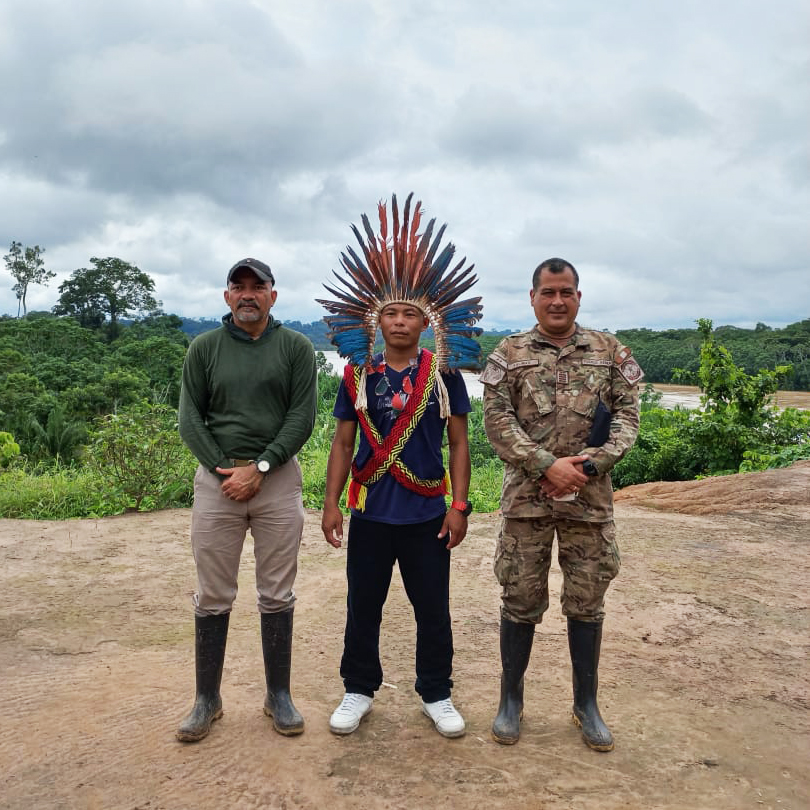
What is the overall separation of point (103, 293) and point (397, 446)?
35.8 metres

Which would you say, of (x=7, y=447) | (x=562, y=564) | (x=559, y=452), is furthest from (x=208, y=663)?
(x=7, y=447)

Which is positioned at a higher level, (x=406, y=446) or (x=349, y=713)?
(x=406, y=446)

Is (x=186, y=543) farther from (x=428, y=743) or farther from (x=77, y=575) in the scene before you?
(x=428, y=743)

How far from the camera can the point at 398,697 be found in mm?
3275

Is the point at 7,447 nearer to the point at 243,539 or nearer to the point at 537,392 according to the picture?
the point at 243,539

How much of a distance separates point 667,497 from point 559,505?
20.8 feet

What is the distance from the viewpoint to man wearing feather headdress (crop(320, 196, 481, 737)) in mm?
2857

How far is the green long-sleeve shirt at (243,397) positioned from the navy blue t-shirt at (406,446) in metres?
0.20

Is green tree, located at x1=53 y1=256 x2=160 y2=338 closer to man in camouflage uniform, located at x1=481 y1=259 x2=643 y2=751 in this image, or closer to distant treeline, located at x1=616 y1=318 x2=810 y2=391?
distant treeline, located at x1=616 y1=318 x2=810 y2=391

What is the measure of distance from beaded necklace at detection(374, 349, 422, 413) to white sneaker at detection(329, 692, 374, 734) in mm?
1263

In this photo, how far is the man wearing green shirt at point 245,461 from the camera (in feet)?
9.27

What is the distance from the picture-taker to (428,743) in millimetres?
2854

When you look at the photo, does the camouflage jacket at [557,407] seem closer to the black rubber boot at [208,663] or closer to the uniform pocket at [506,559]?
the uniform pocket at [506,559]

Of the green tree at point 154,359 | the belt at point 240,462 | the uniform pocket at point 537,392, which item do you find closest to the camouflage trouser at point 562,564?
the uniform pocket at point 537,392
